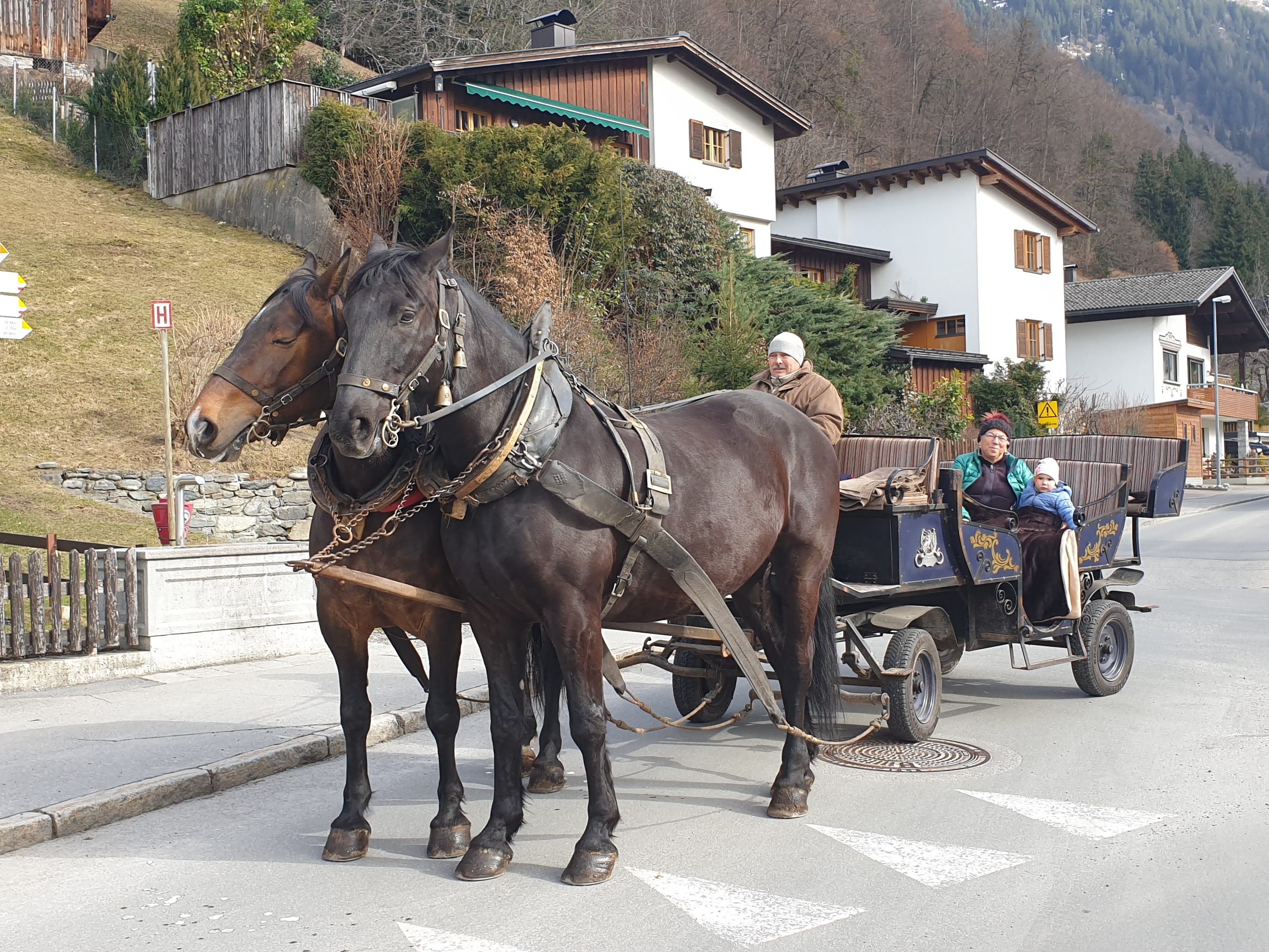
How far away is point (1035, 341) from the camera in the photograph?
140 feet

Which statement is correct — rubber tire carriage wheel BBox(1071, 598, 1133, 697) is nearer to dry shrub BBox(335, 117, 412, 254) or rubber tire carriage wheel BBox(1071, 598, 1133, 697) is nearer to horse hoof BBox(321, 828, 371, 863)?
horse hoof BBox(321, 828, 371, 863)

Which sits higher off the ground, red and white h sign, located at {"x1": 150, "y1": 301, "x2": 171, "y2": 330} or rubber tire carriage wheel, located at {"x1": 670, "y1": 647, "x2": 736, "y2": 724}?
red and white h sign, located at {"x1": 150, "y1": 301, "x2": 171, "y2": 330}

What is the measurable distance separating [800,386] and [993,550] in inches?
67.2

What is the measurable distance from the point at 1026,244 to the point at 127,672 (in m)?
39.1

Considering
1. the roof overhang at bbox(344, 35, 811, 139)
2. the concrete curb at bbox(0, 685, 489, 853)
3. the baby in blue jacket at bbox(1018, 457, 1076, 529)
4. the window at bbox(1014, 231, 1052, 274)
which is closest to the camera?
the concrete curb at bbox(0, 685, 489, 853)

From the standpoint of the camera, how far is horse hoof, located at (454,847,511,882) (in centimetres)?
481

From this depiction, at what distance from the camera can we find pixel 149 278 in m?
22.5

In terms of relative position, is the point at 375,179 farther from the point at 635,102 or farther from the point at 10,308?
the point at 10,308

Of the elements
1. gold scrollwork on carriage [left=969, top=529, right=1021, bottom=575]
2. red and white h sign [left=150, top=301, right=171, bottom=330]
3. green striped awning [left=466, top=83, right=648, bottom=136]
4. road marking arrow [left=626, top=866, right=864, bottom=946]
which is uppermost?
green striped awning [left=466, top=83, right=648, bottom=136]

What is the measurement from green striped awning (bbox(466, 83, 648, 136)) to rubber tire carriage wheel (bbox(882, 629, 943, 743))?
78.8ft

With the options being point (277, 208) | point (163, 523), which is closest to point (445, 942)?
point (163, 523)

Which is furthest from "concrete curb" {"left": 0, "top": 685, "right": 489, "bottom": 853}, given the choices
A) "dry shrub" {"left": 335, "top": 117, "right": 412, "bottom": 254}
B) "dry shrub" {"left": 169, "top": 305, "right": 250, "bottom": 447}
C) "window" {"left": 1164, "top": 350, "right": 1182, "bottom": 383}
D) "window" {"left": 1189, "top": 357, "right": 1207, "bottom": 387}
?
"window" {"left": 1189, "top": 357, "right": 1207, "bottom": 387}

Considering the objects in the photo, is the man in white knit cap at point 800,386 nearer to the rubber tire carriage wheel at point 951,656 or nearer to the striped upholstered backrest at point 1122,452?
the rubber tire carriage wheel at point 951,656

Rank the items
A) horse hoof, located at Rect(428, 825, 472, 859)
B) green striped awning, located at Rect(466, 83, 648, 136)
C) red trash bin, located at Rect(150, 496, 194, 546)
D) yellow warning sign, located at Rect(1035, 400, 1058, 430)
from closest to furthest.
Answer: horse hoof, located at Rect(428, 825, 472, 859)
red trash bin, located at Rect(150, 496, 194, 546)
yellow warning sign, located at Rect(1035, 400, 1058, 430)
green striped awning, located at Rect(466, 83, 648, 136)
